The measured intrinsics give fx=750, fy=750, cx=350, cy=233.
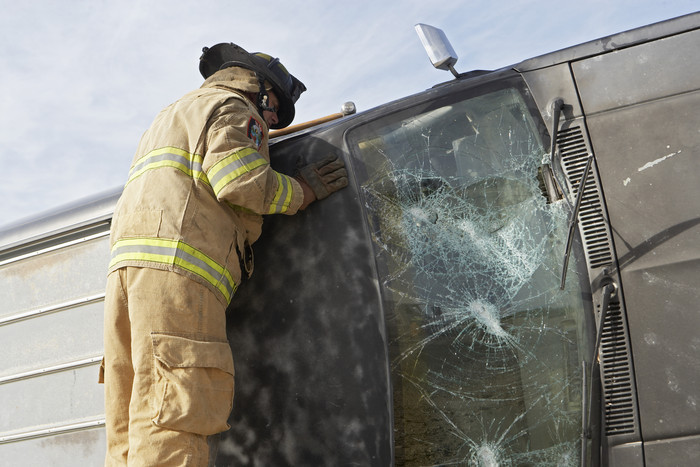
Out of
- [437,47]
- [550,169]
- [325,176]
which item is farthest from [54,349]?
[550,169]

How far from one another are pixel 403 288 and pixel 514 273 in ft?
1.19

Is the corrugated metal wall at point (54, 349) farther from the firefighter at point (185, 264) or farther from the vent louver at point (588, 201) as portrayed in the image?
the vent louver at point (588, 201)

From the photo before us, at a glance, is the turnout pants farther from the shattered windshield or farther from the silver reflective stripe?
the shattered windshield

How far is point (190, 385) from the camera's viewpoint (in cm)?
228

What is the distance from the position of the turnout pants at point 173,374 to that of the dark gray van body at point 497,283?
18 cm

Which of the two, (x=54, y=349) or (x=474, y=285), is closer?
(x=474, y=285)

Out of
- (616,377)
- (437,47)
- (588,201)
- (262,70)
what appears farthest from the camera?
(262,70)

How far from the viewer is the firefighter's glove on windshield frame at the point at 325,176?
2.55 metres

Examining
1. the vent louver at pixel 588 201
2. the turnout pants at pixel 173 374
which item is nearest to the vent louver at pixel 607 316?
the vent louver at pixel 588 201

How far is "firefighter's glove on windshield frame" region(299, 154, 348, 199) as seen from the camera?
2555 millimetres

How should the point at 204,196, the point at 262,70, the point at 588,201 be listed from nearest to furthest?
the point at 588,201 < the point at 204,196 < the point at 262,70

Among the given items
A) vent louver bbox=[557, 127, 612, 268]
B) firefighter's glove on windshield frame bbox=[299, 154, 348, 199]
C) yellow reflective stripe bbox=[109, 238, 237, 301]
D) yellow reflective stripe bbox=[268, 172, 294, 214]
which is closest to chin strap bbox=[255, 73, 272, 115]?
firefighter's glove on windshield frame bbox=[299, 154, 348, 199]

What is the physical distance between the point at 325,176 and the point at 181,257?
56 cm

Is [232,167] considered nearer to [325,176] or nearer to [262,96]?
[325,176]
